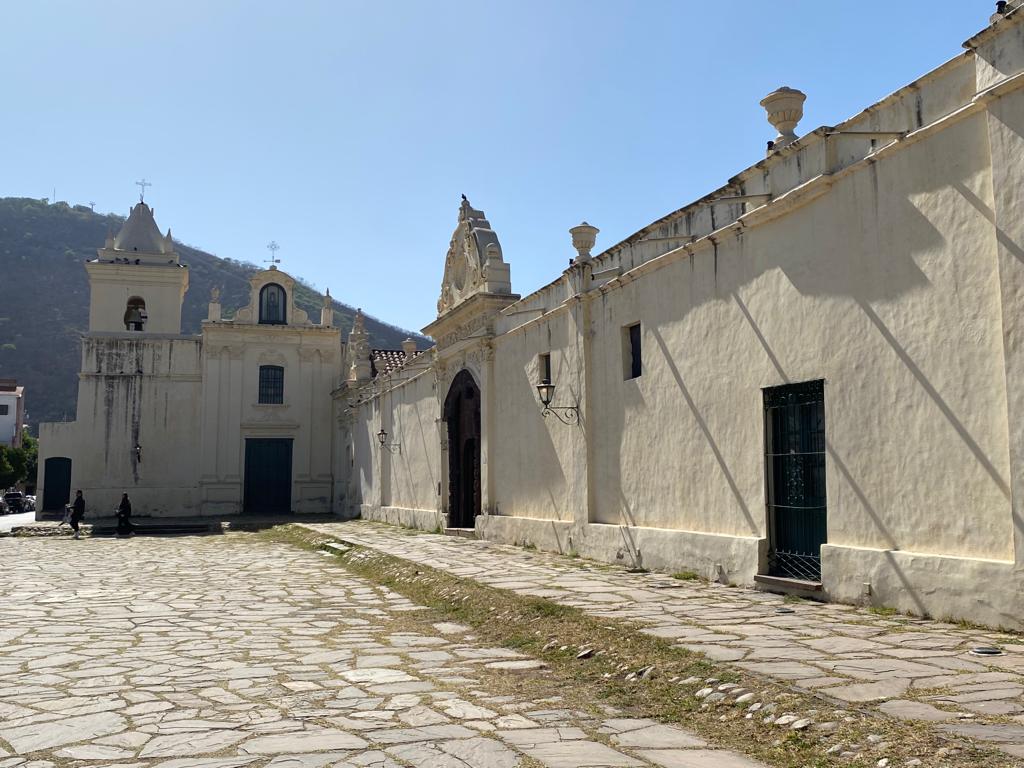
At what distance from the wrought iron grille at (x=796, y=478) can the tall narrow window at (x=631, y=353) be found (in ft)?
10.0

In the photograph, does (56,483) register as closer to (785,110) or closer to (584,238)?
→ (584,238)

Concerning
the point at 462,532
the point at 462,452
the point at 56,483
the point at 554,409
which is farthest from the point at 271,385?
the point at 554,409

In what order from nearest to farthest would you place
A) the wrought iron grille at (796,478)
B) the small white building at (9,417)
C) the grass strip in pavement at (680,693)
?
1. the grass strip in pavement at (680,693)
2. the wrought iron grille at (796,478)
3. the small white building at (9,417)

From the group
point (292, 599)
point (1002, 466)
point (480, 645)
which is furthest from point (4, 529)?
point (1002, 466)

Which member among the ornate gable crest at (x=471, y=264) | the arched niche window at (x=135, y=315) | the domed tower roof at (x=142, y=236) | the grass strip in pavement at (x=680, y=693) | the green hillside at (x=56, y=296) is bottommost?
the grass strip in pavement at (x=680, y=693)

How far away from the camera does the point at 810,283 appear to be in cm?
871

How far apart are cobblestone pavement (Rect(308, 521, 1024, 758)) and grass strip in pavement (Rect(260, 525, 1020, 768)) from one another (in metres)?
0.16

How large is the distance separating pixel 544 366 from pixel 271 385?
63.4 feet

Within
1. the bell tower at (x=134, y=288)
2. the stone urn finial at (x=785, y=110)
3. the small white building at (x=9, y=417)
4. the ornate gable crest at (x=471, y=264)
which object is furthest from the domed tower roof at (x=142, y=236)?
the small white building at (x=9, y=417)

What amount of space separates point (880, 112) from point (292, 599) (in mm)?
8061

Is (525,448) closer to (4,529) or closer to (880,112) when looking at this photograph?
(880,112)

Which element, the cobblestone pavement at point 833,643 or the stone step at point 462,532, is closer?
the cobblestone pavement at point 833,643

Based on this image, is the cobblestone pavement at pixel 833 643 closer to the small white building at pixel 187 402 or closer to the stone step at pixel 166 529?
the stone step at pixel 166 529

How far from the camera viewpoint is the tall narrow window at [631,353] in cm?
1227
